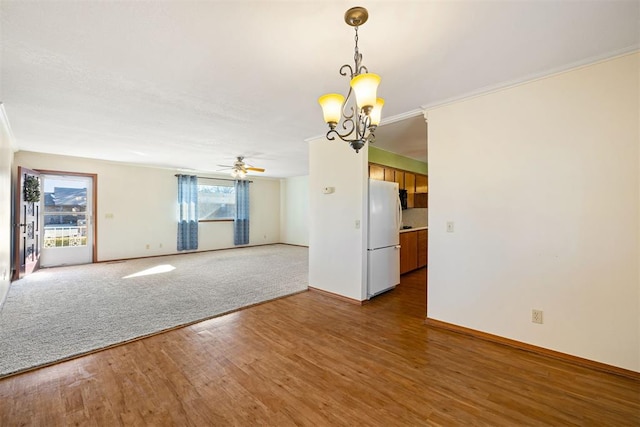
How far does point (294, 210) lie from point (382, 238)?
581cm

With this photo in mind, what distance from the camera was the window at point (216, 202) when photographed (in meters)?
8.09

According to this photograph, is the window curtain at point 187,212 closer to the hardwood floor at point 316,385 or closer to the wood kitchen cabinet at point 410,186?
the hardwood floor at point 316,385

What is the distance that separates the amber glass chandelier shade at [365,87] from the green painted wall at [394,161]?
3.00 metres

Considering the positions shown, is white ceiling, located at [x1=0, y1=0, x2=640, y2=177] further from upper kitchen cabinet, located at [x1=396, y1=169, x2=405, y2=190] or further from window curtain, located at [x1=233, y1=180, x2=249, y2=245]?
window curtain, located at [x1=233, y1=180, x2=249, y2=245]

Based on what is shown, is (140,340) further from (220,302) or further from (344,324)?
(344,324)

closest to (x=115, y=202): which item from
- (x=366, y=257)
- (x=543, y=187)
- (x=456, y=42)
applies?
(x=366, y=257)

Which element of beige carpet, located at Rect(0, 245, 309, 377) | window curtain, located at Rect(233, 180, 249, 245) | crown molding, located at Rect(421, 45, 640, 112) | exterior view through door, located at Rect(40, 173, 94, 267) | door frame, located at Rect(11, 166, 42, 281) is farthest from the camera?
window curtain, located at Rect(233, 180, 249, 245)

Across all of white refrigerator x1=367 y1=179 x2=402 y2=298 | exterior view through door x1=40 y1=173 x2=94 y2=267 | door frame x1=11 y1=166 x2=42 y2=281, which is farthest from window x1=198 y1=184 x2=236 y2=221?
white refrigerator x1=367 y1=179 x2=402 y2=298

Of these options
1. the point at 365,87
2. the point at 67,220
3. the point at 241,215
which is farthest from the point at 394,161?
the point at 67,220

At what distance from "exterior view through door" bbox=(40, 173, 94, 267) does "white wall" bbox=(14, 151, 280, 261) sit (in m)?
0.22

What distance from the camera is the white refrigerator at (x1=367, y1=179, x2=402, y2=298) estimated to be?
3814mm

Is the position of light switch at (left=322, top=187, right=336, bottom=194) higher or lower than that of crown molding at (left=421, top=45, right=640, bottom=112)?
lower

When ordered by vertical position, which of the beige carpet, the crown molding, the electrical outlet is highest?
the crown molding

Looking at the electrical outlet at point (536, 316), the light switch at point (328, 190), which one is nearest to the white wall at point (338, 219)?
the light switch at point (328, 190)
